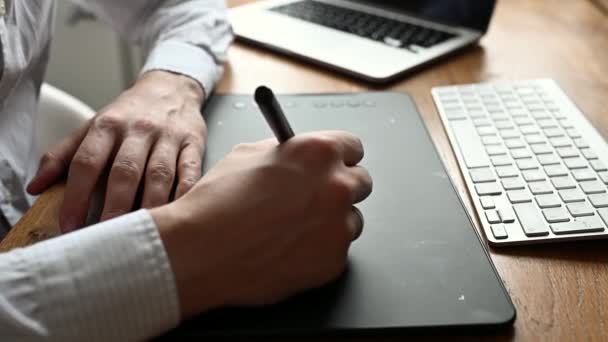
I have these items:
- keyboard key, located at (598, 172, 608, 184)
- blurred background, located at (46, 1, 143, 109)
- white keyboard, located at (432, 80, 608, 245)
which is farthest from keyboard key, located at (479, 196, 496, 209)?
blurred background, located at (46, 1, 143, 109)

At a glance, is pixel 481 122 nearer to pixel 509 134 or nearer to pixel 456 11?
pixel 509 134

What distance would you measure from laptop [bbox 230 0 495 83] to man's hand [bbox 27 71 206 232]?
0.24 meters

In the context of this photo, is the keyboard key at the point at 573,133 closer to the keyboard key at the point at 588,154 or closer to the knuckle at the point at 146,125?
the keyboard key at the point at 588,154

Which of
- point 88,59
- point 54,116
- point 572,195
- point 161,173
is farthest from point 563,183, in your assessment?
point 88,59

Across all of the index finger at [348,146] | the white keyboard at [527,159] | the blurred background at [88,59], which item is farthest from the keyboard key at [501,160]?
the blurred background at [88,59]

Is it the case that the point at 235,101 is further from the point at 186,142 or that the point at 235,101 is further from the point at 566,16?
the point at 566,16

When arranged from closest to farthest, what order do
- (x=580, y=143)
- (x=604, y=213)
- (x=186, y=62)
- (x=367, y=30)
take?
(x=604, y=213) → (x=580, y=143) → (x=186, y=62) → (x=367, y=30)

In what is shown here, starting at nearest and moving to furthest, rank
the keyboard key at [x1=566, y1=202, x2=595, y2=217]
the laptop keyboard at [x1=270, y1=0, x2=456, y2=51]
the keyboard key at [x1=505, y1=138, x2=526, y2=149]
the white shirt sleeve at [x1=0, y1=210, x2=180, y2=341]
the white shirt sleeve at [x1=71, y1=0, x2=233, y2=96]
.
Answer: the white shirt sleeve at [x1=0, y1=210, x2=180, y2=341]
the keyboard key at [x1=566, y1=202, x2=595, y2=217]
the keyboard key at [x1=505, y1=138, x2=526, y2=149]
the white shirt sleeve at [x1=71, y1=0, x2=233, y2=96]
the laptop keyboard at [x1=270, y1=0, x2=456, y2=51]

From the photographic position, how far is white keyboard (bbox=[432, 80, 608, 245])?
1.48 feet

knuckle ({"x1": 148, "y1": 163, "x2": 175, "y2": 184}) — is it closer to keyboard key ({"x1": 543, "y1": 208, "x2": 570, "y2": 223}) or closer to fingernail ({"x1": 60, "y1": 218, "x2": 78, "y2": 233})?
fingernail ({"x1": 60, "y1": 218, "x2": 78, "y2": 233})

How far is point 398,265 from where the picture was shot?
41cm

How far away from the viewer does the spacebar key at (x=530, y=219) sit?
442 mm

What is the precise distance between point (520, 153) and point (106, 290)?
1.26 ft

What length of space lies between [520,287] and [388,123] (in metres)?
0.25
